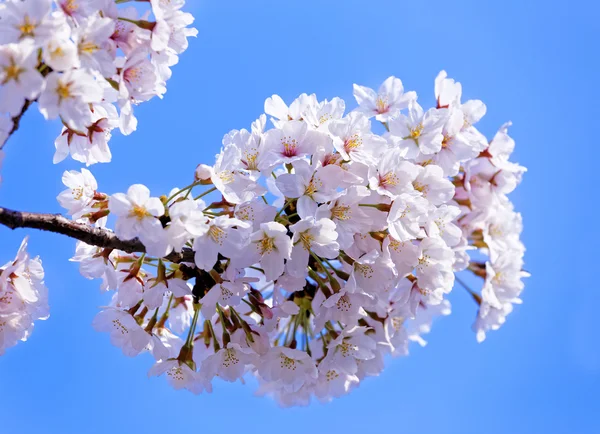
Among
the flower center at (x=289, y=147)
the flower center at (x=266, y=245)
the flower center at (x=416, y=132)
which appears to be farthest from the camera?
the flower center at (x=416, y=132)

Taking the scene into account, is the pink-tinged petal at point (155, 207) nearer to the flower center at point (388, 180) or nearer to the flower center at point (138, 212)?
the flower center at point (138, 212)

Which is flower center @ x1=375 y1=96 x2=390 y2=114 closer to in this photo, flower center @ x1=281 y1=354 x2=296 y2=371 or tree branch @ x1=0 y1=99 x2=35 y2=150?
flower center @ x1=281 y1=354 x2=296 y2=371

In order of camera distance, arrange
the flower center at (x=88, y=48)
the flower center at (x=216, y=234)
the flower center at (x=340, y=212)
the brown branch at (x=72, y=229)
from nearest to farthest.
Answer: the flower center at (x=88, y=48), the brown branch at (x=72, y=229), the flower center at (x=216, y=234), the flower center at (x=340, y=212)

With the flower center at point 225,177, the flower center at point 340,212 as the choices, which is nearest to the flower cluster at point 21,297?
the flower center at point 225,177

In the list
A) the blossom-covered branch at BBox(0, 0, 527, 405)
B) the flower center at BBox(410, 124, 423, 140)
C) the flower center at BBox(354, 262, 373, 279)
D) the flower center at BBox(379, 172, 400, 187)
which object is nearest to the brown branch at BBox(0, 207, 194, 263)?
the blossom-covered branch at BBox(0, 0, 527, 405)

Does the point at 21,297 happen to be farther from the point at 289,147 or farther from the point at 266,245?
the point at 289,147
